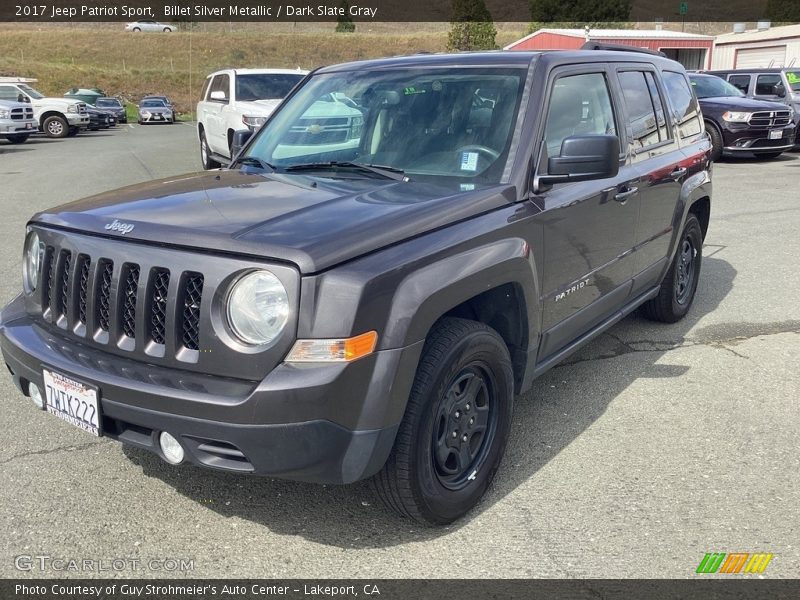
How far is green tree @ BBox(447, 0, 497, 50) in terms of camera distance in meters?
56.8

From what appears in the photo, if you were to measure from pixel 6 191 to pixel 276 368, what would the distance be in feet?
39.3

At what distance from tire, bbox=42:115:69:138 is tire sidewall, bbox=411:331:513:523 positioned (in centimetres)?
2790

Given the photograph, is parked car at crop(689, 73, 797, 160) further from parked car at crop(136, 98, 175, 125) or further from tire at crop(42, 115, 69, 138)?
parked car at crop(136, 98, 175, 125)

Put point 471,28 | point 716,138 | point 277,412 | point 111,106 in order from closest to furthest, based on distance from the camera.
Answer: point 277,412, point 716,138, point 111,106, point 471,28

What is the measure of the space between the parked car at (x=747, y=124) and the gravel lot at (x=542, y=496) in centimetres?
1182

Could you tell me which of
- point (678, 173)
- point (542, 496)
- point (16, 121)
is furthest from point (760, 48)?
point (542, 496)

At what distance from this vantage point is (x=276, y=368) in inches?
99.9

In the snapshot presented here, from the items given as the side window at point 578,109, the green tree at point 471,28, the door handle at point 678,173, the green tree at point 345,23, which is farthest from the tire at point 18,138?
the green tree at point 345,23

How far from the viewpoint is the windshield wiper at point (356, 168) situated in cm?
347

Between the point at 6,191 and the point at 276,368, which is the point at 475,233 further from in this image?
the point at 6,191

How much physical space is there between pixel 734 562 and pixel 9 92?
89.0 ft

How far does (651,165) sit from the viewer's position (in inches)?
183

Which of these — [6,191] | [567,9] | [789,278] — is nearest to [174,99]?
[567,9]

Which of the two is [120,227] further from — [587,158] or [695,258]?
[695,258]
